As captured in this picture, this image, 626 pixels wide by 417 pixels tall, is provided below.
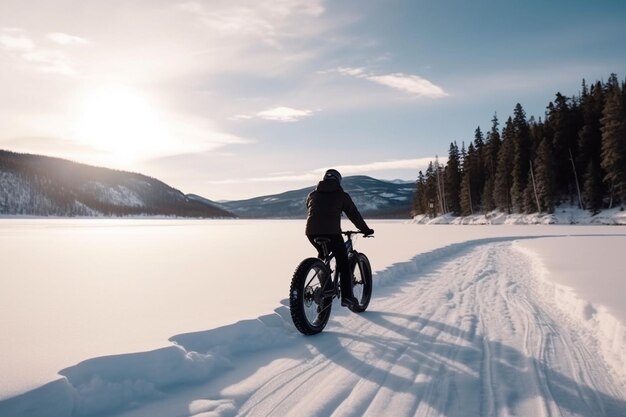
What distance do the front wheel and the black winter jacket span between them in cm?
115

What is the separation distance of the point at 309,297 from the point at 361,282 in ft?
5.73

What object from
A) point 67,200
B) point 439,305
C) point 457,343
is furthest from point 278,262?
point 67,200

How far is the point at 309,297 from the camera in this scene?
5438 mm

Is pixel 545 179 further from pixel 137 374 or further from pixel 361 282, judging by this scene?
pixel 137 374

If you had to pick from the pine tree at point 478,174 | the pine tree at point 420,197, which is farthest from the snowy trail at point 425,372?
the pine tree at point 420,197

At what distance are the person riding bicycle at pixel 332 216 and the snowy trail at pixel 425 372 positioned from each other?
87cm

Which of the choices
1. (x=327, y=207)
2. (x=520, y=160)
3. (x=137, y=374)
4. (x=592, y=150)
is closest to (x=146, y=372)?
(x=137, y=374)

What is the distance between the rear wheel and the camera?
5152 millimetres

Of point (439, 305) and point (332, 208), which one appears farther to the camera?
point (439, 305)

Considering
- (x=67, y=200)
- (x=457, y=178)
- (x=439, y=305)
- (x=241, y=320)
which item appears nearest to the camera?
(x=241, y=320)

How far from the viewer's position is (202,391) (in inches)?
145

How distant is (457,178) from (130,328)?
74.2m

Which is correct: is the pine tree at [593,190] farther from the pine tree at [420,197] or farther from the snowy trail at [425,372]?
the snowy trail at [425,372]

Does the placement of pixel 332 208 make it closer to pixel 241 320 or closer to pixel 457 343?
pixel 241 320
